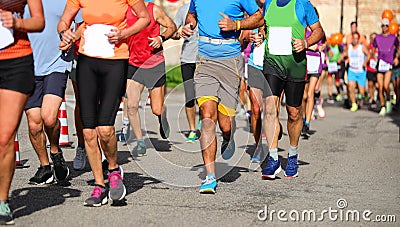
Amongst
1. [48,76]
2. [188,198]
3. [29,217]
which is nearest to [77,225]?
[29,217]

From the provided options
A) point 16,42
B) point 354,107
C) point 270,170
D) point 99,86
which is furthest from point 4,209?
point 354,107

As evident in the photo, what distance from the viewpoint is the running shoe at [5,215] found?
22.6ft

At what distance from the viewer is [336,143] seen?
1356cm

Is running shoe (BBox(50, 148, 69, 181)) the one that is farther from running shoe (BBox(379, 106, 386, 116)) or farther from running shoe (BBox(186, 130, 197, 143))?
running shoe (BBox(379, 106, 386, 116))

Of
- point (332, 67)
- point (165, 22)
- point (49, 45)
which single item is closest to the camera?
point (49, 45)

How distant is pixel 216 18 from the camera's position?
889 centimetres

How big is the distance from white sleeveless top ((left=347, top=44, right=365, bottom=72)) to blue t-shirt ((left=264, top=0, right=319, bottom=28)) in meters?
11.9

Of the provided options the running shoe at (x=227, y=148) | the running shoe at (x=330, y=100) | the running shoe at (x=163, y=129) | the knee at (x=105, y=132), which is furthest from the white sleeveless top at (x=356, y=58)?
the knee at (x=105, y=132)

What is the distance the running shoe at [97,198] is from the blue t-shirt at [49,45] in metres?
1.52

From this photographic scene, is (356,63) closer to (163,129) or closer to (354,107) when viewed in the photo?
(354,107)

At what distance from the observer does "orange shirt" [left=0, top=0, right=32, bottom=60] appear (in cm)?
696

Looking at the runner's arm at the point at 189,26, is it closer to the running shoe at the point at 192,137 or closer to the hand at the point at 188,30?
the hand at the point at 188,30

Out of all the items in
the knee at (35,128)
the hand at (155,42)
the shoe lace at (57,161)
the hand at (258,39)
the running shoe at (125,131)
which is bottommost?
the running shoe at (125,131)

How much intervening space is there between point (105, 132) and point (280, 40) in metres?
2.65
